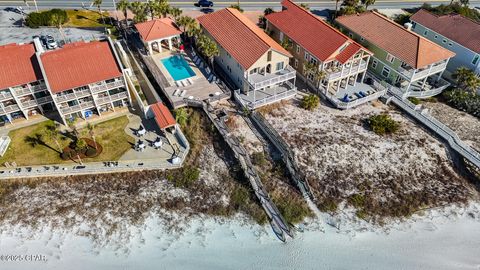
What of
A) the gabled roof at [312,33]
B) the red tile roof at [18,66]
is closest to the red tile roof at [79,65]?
the red tile roof at [18,66]

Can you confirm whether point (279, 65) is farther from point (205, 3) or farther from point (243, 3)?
point (243, 3)

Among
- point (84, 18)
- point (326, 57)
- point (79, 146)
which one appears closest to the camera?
point (79, 146)

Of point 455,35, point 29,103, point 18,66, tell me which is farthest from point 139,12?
point 455,35

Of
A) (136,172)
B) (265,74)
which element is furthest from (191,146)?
(265,74)

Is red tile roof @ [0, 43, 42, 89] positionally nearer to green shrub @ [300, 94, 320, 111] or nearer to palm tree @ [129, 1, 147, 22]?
palm tree @ [129, 1, 147, 22]

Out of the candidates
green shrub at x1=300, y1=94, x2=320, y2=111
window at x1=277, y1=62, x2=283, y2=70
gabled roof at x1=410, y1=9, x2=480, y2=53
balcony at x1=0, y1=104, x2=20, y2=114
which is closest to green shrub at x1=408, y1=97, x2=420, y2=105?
gabled roof at x1=410, y1=9, x2=480, y2=53

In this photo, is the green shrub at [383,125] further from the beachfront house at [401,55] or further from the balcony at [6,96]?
the balcony at [6,96]
